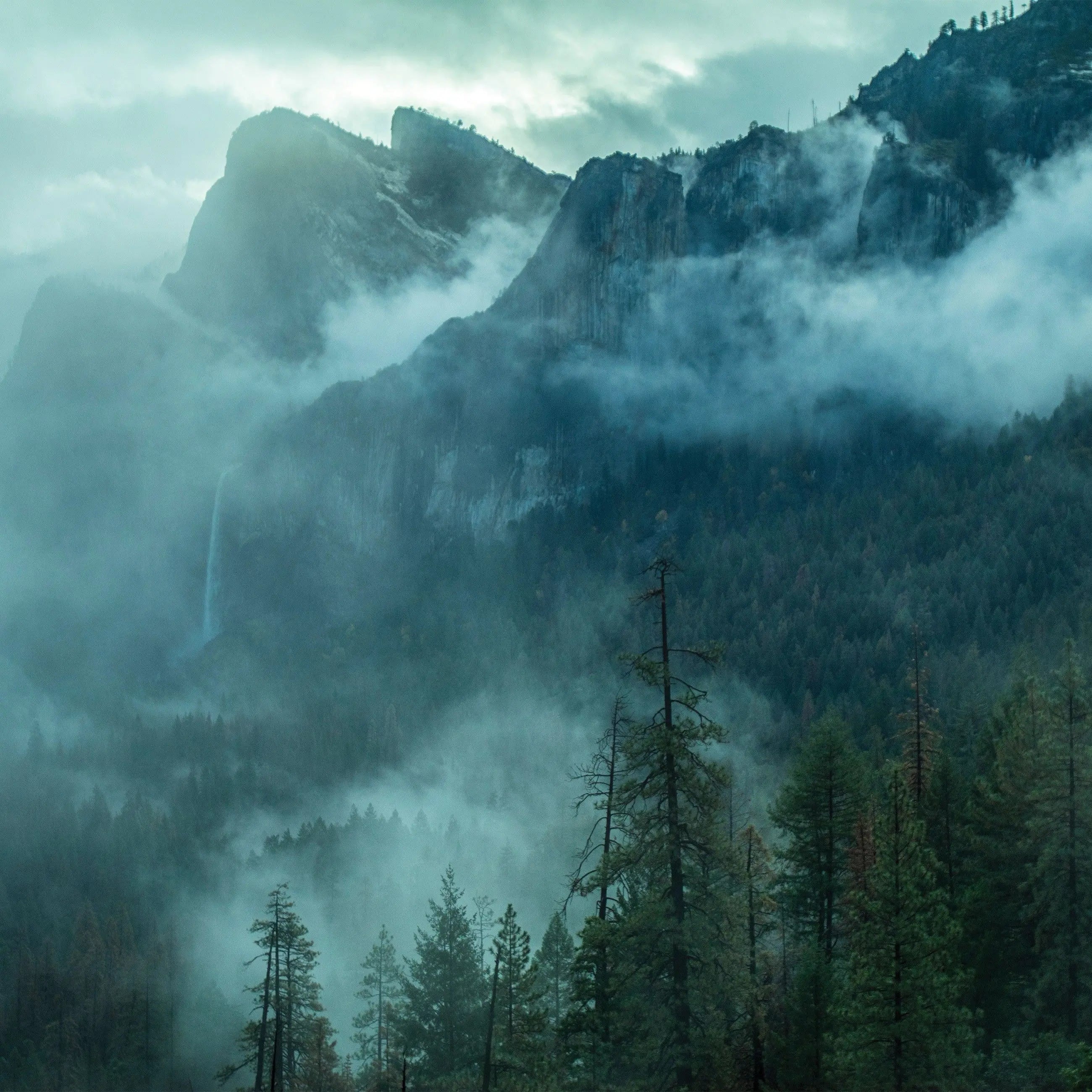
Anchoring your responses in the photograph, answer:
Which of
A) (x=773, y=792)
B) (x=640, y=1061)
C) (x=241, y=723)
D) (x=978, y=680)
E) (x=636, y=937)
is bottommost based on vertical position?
(x=640, y=1061)

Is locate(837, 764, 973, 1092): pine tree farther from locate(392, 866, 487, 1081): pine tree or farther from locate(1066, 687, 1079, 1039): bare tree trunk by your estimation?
locate(392, 866, 487, 1081): pine tree

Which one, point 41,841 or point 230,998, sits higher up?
point 41,841

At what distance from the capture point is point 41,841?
149 meters

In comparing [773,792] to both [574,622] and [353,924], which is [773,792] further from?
[574,622]

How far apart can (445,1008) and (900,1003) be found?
20.0m

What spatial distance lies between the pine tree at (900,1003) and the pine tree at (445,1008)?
16.0 meters

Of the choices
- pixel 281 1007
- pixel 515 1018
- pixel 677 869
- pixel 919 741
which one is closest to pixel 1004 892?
pixel 919 741

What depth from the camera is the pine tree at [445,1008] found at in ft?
140

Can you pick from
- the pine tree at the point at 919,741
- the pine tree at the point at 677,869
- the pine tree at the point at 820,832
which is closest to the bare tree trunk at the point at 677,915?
the pine tree at the point at 677,869

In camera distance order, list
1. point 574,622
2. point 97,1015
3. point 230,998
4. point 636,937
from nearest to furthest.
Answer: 1. point 636,937
2. point 97,1015
3. point 230,998
4. point 574,622

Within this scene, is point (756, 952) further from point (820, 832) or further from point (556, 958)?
point (556, 958)

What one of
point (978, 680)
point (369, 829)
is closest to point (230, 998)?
point (369, 829)

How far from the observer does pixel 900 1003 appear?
28984 millimetres

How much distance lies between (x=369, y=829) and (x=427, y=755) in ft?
132
